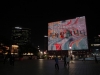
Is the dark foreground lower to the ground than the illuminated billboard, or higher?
lower

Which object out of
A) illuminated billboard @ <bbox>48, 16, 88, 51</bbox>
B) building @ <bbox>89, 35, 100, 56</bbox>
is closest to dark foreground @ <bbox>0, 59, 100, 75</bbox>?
illuminated billboard @ <bbox>48, 16, 88, 51</bbox>

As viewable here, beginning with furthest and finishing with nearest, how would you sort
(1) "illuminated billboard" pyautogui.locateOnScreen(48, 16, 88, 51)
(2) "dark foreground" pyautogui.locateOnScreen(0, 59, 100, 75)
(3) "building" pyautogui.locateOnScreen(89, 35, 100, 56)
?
(3) "building" pyautogui.locateOnScreen(89, 35, 100, 56) → (1) "illuminated billboard" pyautogui.locateOnScreen(48, 16, 88, 51) → (2) "dark foreground" pyautogui.locateOnScreen(0, 59, 100, 75)

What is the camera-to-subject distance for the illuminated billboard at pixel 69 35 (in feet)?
200

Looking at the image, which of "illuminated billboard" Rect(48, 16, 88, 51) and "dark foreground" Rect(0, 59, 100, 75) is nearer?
"dark foreground" Rect(0, 59, 100, 75)

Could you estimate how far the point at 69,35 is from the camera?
64.1 m

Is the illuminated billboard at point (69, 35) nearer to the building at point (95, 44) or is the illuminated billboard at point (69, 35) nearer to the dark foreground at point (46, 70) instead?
the dark foreground at point (46, 70)

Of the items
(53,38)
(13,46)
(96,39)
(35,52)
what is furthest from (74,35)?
(96,39)

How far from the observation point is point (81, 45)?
60688 millimetres

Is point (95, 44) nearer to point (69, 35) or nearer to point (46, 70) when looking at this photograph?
point (69, 35)

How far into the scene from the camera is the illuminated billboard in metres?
60.8

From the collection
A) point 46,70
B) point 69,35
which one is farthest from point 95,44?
point 46,70

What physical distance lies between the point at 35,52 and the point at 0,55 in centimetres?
4290

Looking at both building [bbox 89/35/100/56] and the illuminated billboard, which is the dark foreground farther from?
building [bbox 89/35/100/56]

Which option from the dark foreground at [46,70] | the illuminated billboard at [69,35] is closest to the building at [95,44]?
the illuminated billboard at [69,35]
